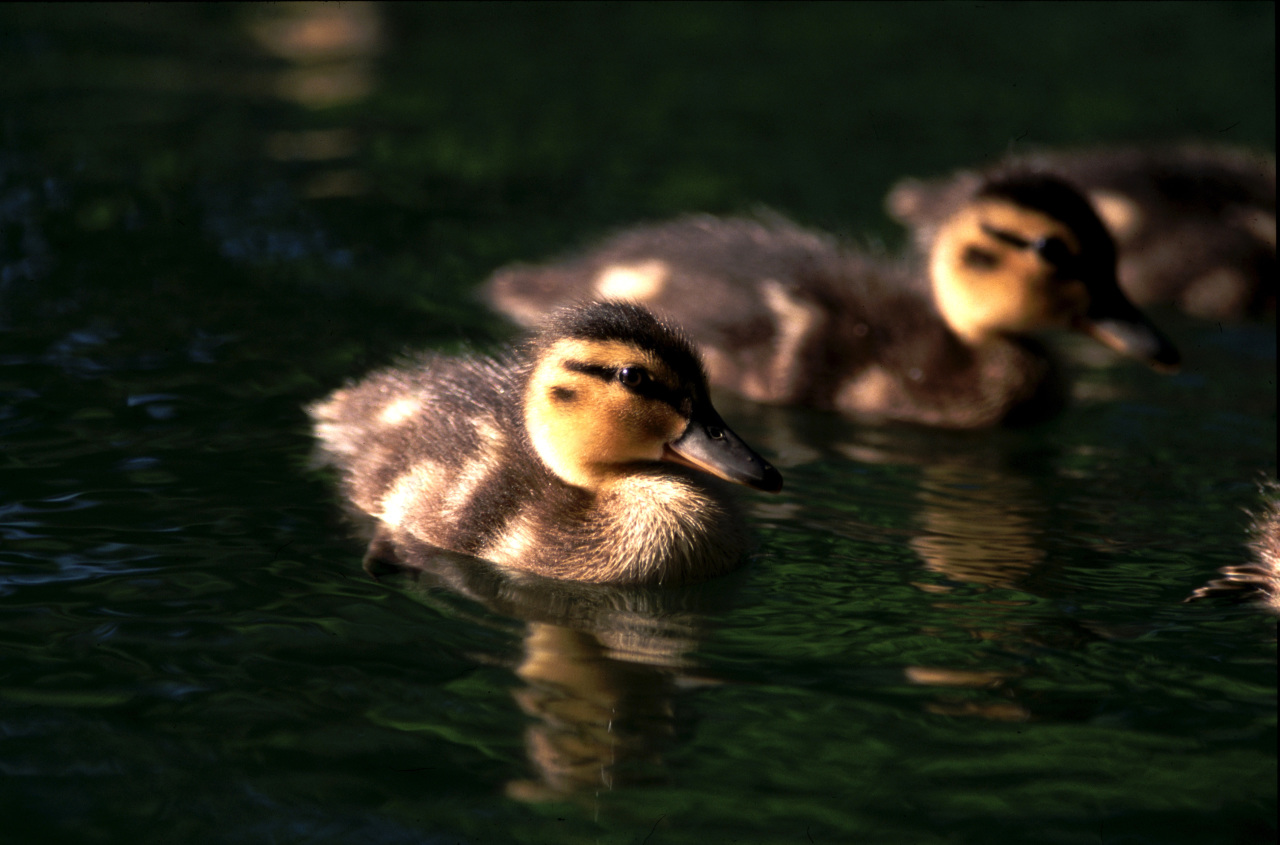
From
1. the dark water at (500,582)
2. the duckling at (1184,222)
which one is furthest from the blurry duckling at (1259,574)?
the duckling at (1184,222)

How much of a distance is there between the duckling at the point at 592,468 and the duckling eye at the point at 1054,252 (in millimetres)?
1945

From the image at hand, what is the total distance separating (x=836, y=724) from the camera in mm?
3314

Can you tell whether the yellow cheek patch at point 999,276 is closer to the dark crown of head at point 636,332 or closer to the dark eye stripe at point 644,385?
the dark crown of head at point 636,332

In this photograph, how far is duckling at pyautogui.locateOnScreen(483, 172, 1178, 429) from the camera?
18.1 feet

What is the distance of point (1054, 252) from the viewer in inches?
216

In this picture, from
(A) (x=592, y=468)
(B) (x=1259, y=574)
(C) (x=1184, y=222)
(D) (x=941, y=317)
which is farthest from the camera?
(C) (x=1184, y=222)

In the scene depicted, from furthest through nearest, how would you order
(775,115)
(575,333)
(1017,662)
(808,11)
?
(808,11) < (775,115) < (575,333) < (1017,662)

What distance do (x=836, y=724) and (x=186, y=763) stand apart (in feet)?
4.44

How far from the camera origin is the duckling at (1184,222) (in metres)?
6.89

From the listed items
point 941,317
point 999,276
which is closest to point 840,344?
point 941,317

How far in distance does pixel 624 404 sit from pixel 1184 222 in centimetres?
407

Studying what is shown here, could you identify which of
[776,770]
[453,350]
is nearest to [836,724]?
[776,770]

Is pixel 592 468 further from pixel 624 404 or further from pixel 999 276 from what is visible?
pixel 999 276

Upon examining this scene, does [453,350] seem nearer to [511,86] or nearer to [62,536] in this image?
[62,536]
